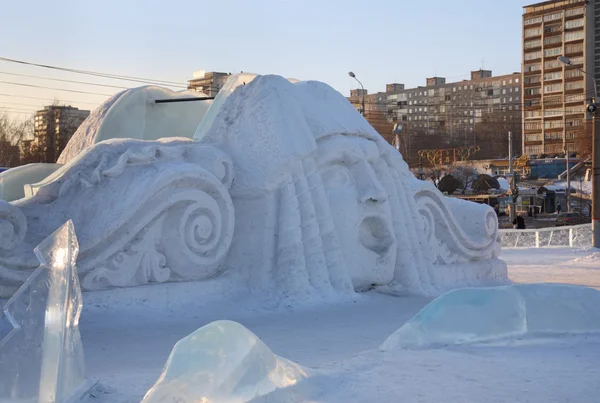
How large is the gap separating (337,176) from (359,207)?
0.38 m

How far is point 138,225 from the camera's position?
6.41m

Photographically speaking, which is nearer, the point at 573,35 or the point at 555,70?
the point at 573,35

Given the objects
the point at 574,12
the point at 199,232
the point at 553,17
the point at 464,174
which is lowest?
the point at 199,232

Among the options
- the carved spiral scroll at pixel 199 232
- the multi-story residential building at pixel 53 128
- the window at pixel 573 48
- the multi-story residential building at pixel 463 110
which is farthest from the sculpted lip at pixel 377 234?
the window at pixel 573 48

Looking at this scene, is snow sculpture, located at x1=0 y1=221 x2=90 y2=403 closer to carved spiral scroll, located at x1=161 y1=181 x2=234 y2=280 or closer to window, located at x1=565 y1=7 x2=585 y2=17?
carved spiral scroll, located at x1=161 y1=181 x2=234 y2=280

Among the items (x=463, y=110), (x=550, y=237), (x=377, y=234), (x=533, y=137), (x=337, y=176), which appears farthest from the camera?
(x=463, y=110)

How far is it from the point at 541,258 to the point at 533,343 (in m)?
11.5

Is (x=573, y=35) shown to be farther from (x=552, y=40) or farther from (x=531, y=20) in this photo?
(x=531, y=20)

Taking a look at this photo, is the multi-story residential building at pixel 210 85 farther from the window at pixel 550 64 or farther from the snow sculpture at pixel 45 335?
the window at pixel 550 64

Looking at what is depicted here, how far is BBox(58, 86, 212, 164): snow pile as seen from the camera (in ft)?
30.0

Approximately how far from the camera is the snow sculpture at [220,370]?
9.98ft

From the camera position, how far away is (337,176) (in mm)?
7914

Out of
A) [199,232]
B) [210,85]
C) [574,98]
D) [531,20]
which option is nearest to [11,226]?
[199,232]

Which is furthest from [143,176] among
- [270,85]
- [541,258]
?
[541,258]
